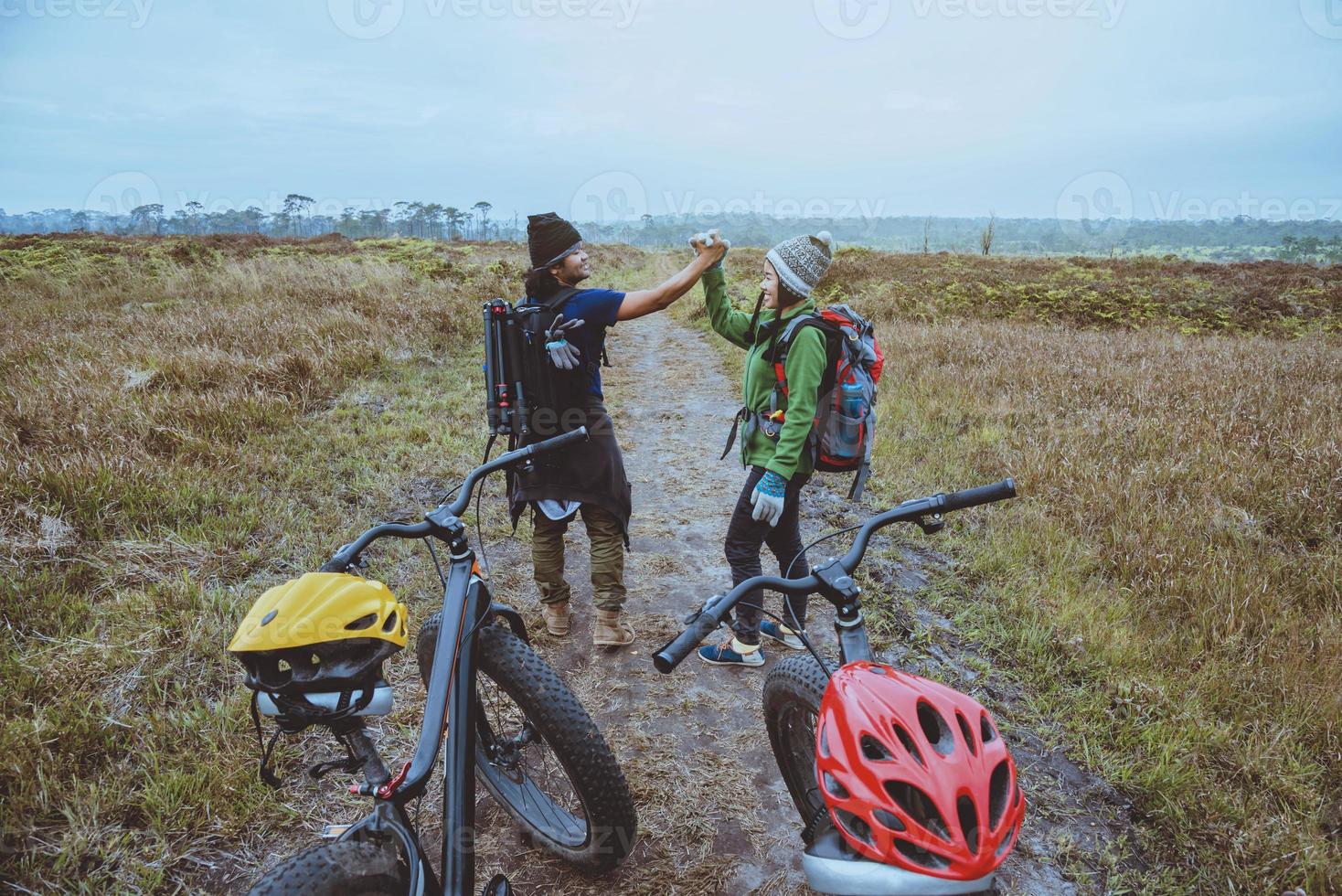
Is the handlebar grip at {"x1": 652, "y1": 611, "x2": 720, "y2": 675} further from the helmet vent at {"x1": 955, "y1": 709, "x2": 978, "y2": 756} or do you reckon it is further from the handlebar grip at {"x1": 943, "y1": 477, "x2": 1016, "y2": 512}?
the handlebar grip at {"x1": 943, "y1": 477, "x2": 1016, "y2": 512}

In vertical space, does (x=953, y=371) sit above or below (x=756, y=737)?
above

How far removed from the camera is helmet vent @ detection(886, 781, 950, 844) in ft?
4.10

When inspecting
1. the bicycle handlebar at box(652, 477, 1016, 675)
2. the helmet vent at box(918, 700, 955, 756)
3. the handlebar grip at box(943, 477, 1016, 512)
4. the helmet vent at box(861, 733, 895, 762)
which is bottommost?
the helmet vent at box(861, 733, 895, 762)

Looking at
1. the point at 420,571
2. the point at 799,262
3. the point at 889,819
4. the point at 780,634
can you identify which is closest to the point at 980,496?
the point at 889,819

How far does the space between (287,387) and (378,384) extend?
41.1 inches

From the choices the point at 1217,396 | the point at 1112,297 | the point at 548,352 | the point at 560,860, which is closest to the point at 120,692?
the point at 560,860

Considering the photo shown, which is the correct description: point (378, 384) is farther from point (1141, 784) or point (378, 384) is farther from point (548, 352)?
point (1141, 784)

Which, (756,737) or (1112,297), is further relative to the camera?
(1112,297)

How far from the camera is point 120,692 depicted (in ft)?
9.40

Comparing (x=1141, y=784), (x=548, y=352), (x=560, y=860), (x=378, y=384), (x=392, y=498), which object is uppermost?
(x=548, y=352)

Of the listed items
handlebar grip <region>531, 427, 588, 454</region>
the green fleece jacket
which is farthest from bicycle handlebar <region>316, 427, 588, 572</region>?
the green fleece jacket

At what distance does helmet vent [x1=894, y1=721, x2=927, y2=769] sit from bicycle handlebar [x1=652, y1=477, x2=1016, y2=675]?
1.21 feet

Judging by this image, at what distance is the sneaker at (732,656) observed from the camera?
11.7 feet

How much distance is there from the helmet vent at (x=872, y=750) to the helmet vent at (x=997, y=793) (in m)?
0.20
